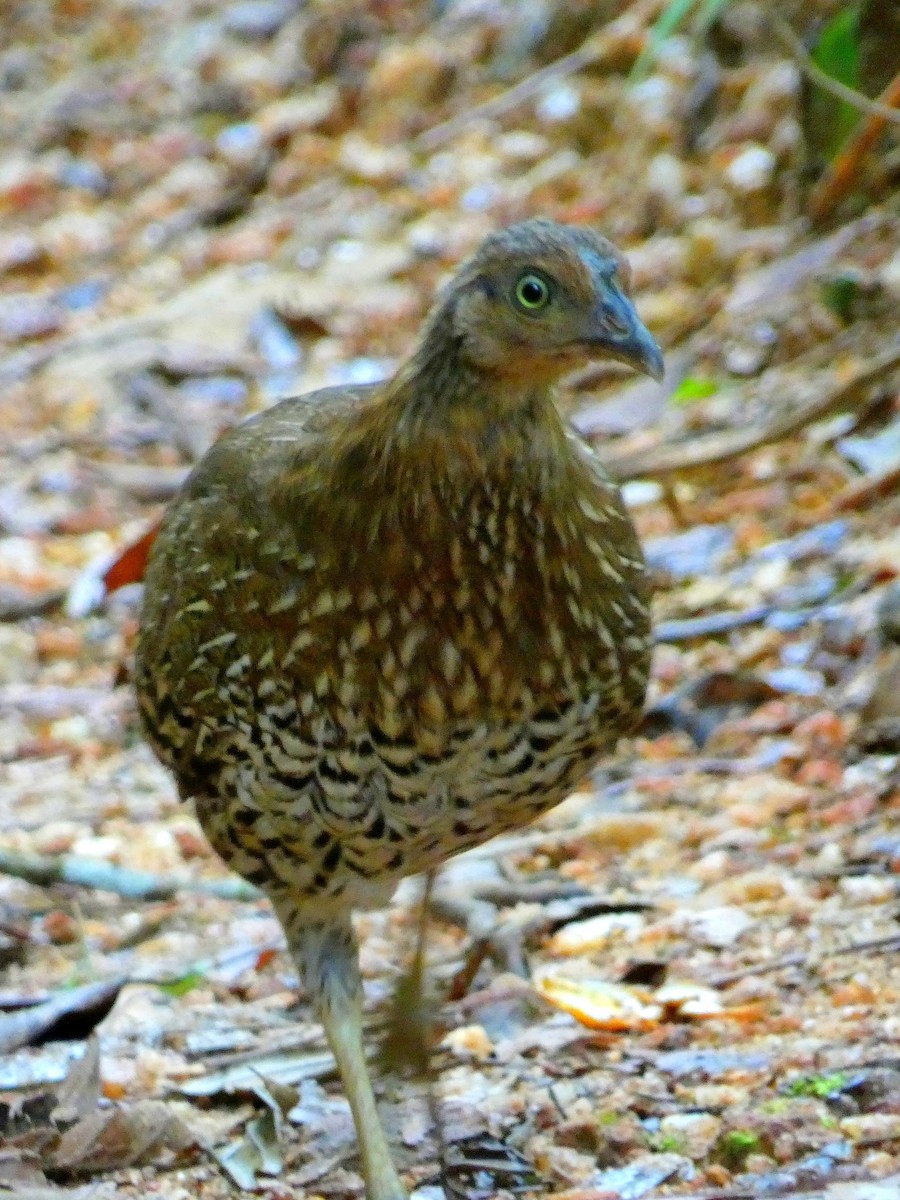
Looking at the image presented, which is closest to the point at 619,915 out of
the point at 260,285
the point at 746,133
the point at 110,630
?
the point at 110,630

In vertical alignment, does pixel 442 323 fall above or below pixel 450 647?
above

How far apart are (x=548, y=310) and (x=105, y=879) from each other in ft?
7.87

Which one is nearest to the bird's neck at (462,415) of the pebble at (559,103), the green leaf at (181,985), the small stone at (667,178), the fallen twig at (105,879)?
the green leaf at (181,985)

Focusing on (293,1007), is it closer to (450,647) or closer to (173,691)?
(173,691)

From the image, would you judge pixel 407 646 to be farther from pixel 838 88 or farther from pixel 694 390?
pixel 694 390

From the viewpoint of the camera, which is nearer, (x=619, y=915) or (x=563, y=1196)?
(x=563, y=1196)

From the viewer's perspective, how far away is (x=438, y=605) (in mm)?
3643

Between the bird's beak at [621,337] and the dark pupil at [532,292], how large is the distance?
9 centimetres

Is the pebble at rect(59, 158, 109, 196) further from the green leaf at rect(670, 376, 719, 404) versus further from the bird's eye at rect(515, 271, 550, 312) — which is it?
the bird's eye at rect(515, 271, 550, 312)

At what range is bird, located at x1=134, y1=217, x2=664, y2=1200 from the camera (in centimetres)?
359

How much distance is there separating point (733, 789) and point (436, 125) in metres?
5.64

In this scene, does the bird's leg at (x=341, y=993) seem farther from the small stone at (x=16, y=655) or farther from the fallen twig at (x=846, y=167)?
the fallen twig at (x=846, y=167)

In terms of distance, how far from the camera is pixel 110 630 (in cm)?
712

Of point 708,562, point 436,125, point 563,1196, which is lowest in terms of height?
point 563,1196
